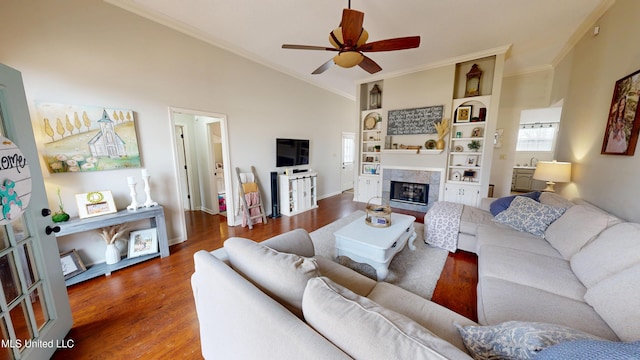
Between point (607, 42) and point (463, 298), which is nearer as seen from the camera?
point (463, 298)

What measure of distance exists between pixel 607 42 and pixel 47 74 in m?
5.92

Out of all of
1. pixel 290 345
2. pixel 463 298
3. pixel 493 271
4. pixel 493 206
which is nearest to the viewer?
pixel 290 345

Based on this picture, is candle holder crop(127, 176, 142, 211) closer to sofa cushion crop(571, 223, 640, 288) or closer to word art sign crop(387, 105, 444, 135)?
sofa cushion crop(571, 223, 640, 288)

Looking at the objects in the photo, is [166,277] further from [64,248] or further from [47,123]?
[47,123]

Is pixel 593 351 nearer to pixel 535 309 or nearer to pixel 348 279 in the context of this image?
pixel 535 309

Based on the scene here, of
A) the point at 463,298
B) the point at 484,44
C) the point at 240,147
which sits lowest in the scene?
the point at 463,298

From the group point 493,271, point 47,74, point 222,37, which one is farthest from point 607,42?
point 47,74

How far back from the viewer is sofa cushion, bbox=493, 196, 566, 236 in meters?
2.20

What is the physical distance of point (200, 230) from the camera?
3.62m

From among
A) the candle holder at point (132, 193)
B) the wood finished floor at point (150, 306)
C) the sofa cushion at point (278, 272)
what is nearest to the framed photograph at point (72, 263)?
the wood finished floor at point (150, 306)

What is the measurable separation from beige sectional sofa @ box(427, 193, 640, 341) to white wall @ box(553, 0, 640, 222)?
1.36ft

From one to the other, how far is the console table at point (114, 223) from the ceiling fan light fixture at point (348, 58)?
279 cm

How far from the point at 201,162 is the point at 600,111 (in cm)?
623

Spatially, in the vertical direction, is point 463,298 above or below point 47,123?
below
